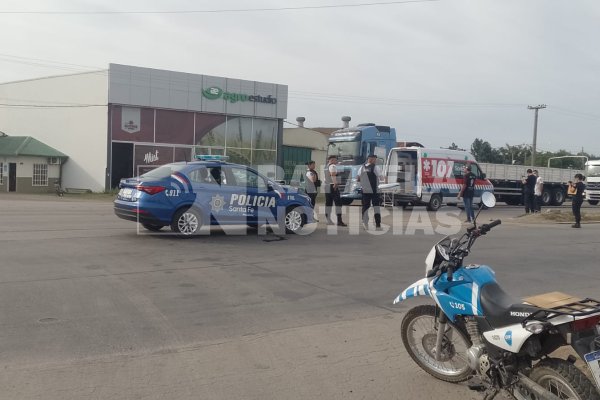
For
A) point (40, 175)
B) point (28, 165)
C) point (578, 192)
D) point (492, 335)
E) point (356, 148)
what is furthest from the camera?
point (40, 175)

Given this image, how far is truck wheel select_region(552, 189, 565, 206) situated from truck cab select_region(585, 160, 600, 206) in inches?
63.7

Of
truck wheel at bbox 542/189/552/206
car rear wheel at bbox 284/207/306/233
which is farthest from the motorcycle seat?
truck wheel at bbox 542/189/552/206

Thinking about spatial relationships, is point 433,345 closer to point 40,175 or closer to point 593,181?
point 593,181

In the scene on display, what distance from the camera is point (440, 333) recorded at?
15.1 ft

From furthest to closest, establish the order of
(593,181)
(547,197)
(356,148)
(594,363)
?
1. (593,181)
2. (547,197)
3. (356,148)
4. (594,363)

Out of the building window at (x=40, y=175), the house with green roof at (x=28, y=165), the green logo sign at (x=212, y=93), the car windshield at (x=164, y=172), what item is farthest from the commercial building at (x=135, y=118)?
the car windshield at (x=164, y=172)

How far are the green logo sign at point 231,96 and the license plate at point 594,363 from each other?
36.8 meters

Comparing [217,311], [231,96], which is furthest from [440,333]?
[231,96]

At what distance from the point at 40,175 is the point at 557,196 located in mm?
30443

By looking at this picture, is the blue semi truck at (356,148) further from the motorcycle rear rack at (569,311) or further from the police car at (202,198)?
the motorcycle rear rack at (569,311)

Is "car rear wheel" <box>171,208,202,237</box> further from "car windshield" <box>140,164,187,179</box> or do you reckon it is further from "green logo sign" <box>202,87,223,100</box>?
"green logo sign" <box>202,87,223,100</box>

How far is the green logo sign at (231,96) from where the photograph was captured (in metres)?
38.8

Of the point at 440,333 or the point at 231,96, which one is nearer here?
the point at 440,333

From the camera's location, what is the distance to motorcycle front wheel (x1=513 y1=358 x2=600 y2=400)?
3393 mm
